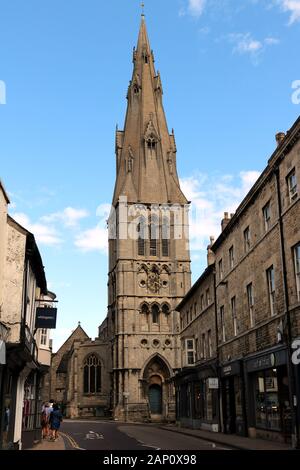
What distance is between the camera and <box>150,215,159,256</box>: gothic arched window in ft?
238

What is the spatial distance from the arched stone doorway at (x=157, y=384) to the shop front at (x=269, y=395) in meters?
43.0

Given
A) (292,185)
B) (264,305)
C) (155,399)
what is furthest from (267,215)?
(155,399)

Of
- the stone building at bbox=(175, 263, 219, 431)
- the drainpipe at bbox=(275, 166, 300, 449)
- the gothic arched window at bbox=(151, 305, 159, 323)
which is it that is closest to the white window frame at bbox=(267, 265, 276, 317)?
the drainpipe at bbox=(275, 166, 300, 449)

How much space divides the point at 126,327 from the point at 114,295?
8.29 meters

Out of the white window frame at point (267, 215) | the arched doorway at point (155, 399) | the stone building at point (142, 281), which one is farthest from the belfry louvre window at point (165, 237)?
the white window frame at point (267, 215)

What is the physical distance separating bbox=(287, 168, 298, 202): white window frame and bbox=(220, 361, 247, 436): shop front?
8799mm

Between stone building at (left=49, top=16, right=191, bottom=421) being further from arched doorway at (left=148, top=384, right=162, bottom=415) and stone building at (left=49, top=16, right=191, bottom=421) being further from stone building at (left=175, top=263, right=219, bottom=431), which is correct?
stone building at (left=175, top=263, right=219, bottom=431)

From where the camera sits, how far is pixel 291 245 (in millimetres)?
19297

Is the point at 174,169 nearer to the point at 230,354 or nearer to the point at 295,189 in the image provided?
the point at 230,354

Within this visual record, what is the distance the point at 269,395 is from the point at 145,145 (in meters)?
60.7

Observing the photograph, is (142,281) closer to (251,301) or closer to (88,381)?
(88,381)

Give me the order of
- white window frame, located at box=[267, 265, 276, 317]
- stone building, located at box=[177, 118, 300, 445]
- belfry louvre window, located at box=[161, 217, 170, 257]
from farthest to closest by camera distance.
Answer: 1. belfry louvre window, located at box=[161, 217, 170, 257]
2. white window frame, located at box=[267, 265, 276, 317]
3. stone building, located at box=[177, 118, 300, 445]

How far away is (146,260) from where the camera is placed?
71.2 m

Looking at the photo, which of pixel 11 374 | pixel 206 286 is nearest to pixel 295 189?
pixel 11 374
